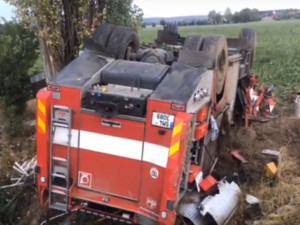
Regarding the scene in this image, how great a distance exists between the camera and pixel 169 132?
420 cm

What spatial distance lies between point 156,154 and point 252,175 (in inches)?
75.6

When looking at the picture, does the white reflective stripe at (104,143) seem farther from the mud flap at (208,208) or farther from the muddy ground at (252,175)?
the muddy ground at (252,175)

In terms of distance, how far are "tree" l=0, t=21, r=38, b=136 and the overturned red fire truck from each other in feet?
9.08

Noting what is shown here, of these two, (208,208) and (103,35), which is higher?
(103,35)

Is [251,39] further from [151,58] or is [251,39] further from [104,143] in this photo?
[104,143]

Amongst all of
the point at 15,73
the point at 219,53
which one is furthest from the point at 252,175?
the point at 15,73

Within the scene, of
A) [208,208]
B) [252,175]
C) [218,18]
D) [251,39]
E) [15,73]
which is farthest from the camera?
[218,18]

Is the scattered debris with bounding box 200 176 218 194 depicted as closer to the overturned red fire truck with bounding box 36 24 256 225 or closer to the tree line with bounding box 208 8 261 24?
the overturned red fire truck with bounding box 36 24 256 225

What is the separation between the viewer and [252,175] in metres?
5.68

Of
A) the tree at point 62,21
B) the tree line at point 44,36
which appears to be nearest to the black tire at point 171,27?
the tree line at point 44,36

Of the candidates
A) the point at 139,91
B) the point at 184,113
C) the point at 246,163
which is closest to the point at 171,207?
the point at 184,113

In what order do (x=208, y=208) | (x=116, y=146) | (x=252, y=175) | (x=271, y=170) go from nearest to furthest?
(x=116, y=146), (x=208, y=208), (x=271, y=170), (x=252, y=175)

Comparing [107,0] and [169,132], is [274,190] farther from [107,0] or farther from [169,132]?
[107,0]

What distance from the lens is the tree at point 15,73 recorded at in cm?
736
